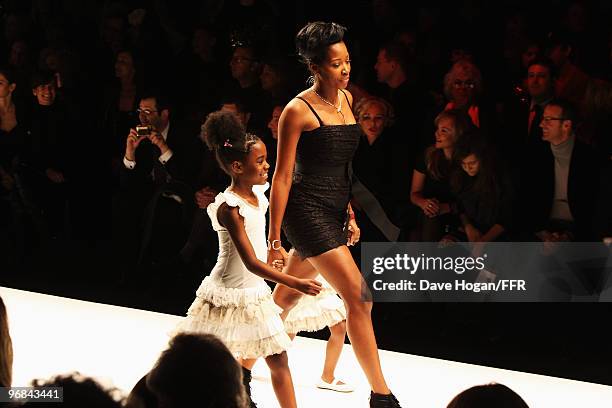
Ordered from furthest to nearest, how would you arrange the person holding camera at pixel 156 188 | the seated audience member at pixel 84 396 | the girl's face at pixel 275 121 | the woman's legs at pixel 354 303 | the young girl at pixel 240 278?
the person holding camera at pixel 156 188 < the girl's face at pixel 275 121 < the woman's legs at pixel 354 303 < the young girl at pixel 240 278 < the seated audience member at pixel 84 396

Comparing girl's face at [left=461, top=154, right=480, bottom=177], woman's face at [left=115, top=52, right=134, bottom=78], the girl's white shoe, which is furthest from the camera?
the girl's white shoe

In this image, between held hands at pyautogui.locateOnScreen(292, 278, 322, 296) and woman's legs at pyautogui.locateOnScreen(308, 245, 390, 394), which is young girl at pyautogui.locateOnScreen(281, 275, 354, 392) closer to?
woman's legs at pyautogui.locateOnScreen(308, 245, 390, 394)

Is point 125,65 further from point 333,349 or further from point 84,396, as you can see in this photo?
point 84,396

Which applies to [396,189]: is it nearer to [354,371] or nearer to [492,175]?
[492,175]

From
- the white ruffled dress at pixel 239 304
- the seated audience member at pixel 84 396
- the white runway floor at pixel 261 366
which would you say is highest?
the seated audience member at pixel 84 396

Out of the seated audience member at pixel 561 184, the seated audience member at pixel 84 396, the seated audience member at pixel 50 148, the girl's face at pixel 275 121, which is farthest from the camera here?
the seated audience member at pixel 50 148

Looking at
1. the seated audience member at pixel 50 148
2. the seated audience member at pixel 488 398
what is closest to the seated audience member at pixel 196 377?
the seated audience member at pixel 488 398

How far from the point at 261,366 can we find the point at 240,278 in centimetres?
123

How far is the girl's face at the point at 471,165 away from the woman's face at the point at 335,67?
4.88ft

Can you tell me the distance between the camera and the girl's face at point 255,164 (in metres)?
4.45

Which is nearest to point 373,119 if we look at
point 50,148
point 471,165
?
point 471,165

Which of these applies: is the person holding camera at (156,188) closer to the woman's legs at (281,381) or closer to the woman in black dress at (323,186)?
the woman in black dress at (323,186)

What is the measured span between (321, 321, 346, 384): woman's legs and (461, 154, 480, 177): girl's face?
3.91 ft

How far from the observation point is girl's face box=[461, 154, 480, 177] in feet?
19.6
